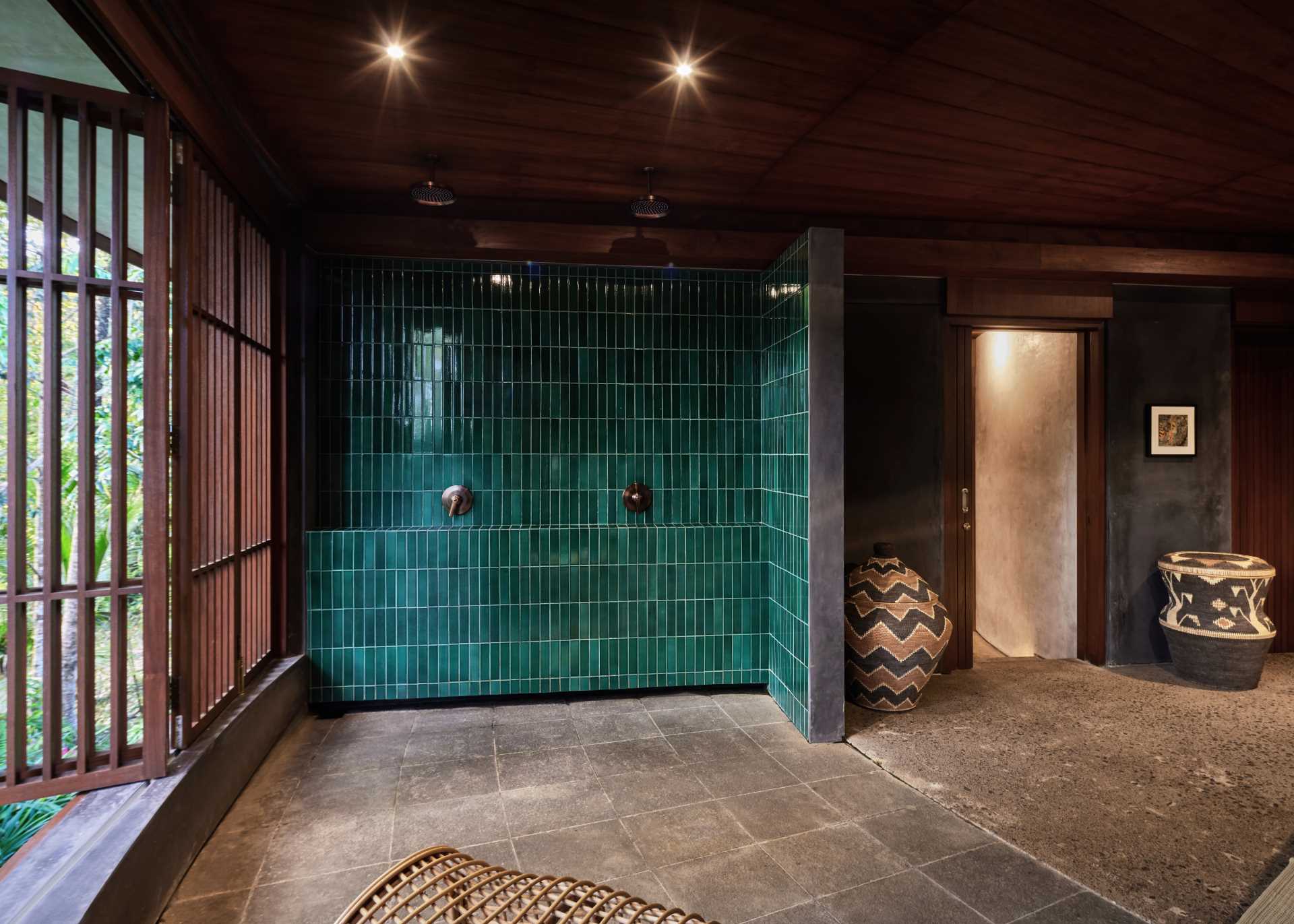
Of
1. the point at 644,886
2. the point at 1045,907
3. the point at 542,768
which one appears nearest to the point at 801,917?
the point at 644,886

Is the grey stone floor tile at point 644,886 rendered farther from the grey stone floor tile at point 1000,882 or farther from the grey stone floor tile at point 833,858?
the grey stone floor tile at point 1000,882

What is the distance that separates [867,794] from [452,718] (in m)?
2.06

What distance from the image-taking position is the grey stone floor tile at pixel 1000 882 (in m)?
1.97

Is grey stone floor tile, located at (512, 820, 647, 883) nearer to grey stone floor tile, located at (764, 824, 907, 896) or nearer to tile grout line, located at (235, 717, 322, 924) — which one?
grey stone floor tile, located at (764, 824, 907, 896)

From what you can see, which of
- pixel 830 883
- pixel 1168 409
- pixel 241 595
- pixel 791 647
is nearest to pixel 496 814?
pixel 830 883

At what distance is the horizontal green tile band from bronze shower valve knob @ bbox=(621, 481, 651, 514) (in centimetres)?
5

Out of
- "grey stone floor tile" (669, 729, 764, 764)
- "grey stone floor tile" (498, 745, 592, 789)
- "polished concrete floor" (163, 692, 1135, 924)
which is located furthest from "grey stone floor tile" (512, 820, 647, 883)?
"grey stone floor tile" (669, 729, 764, 764)

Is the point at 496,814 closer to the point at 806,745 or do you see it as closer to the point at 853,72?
the point at 806,745

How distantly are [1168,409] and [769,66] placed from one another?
375 cm

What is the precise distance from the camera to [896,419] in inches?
162

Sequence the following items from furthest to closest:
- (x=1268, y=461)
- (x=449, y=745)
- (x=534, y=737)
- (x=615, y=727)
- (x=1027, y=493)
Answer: (x=1027, y=493) < (x=1268, y=461) < (x=615, y=727) < (x=534, y=737) < (x=449, y=745)

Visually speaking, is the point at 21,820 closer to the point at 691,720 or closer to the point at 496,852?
the point at 496,852

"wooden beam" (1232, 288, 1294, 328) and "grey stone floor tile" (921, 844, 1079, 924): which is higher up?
"wooden beam" (1232, 288, 1294, 328)

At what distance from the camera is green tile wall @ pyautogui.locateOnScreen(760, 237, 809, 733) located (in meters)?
3.27
